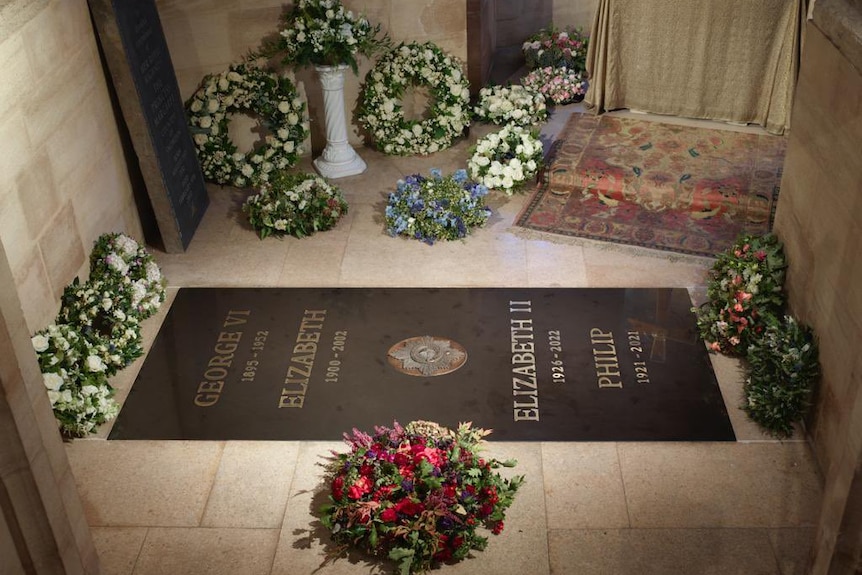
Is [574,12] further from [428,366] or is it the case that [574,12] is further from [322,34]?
[428,366]

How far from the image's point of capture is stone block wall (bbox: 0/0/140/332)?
518 centimetres

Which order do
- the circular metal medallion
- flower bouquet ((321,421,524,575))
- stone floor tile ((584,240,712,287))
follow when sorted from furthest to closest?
stone floor tile ((584,240,712,287)) < the circular metal medallion < flower bouquet ((321,421,524,575))

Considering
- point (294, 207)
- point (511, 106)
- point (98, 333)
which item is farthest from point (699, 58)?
point (98, 333)

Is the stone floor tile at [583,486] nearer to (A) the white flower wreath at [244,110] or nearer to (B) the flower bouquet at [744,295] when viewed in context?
(B) the flower bouquet at [744,295]

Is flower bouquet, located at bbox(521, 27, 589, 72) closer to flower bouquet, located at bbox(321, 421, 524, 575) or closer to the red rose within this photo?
flower bouquet, located at bbox(321, 421, 524, 575)

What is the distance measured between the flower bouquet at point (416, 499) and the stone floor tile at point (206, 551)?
343 mm

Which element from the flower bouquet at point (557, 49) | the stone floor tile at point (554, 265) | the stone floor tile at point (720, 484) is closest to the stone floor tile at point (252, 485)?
the stone floor tile at point (720, 484)

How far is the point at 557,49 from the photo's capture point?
30.6ft

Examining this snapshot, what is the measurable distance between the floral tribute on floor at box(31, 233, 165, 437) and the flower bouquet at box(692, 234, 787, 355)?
344 centimetres

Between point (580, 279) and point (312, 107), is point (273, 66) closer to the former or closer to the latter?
point (312, 107)

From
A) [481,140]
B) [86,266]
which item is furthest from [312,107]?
[86,266]

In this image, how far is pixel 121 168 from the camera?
22.0ft

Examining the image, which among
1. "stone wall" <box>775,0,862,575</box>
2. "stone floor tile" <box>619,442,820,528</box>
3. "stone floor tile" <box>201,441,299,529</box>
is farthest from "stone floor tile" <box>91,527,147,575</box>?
"stone wall" <box>775,0,862,575</box>

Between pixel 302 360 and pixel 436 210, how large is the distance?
1739 mm
